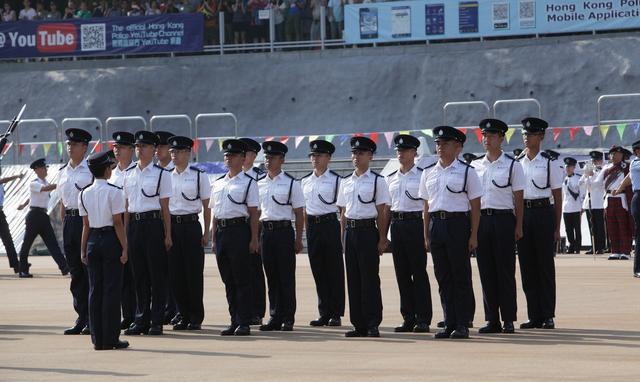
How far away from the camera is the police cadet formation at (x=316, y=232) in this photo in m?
13.5

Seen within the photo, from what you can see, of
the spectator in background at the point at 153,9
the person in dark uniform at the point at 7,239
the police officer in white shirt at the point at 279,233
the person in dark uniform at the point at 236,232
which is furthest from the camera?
the spectator in background at the point at 153,9

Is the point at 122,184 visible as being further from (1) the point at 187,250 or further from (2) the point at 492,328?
(2) the point at 492,328

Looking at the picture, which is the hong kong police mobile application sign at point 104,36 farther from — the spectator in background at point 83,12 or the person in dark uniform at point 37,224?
the person in dark uniform at point 37,224

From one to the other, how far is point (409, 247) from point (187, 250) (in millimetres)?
2367

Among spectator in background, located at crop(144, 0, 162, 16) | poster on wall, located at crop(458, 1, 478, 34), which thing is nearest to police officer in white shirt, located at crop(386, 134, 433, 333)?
poster on wall, located at crop(458, 1, 478, 34)

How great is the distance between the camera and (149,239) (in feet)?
47.8

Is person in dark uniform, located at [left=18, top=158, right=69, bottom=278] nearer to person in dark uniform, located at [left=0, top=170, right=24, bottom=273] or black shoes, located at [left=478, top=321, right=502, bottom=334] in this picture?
person in dark uniform, located at [left=0, top=170, right=24, bottom=273]

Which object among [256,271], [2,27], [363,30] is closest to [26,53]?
[2,27]

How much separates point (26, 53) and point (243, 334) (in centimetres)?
2638

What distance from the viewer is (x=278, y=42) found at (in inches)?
1517

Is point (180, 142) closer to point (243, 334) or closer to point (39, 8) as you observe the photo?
point (243, 334)

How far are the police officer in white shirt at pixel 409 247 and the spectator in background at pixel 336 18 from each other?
74.0 ft

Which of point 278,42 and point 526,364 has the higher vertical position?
point 278,42

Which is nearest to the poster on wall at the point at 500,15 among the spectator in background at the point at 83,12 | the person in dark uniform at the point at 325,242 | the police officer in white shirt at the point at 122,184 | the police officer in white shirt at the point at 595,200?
the police officer in white shirt at the point at 595,200
